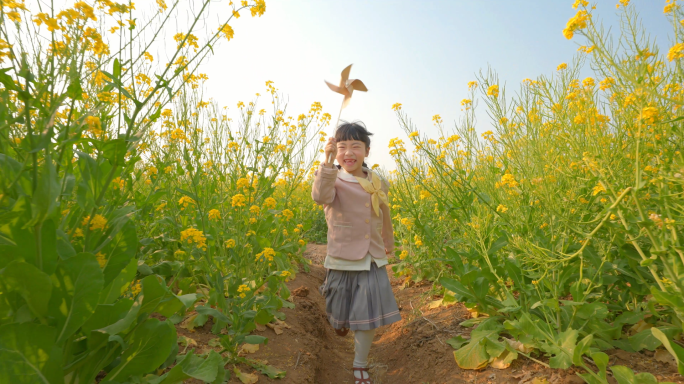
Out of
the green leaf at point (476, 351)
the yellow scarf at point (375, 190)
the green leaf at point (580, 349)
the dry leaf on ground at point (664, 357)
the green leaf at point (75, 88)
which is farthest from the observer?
the yellow scarf at point (375, 190)

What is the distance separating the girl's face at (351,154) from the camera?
2863 mm

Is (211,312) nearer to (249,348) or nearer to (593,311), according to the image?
(249,348)

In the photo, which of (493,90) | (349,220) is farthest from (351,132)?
(493,90)

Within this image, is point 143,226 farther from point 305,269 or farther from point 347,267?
point 305,269

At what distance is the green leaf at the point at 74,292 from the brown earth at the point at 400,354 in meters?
1.00

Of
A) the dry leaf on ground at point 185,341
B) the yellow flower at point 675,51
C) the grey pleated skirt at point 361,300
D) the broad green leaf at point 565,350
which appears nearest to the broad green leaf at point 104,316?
the dry leaf on ground at point 185,341

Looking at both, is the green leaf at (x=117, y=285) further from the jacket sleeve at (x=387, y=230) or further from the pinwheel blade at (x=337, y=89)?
the jacket sleeve at (x=387, y=230)

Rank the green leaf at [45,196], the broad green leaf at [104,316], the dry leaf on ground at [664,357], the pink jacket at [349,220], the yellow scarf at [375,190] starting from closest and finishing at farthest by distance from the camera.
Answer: the green leaf at [45,196]
the broad green leaf at [104,316]
the dry leaf on ground at [664,357]
the pink jacket at [349,220]
the yellow scarf at [375,190]

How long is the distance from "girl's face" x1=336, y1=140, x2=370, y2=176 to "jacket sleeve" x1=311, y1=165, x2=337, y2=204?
25 centimetres

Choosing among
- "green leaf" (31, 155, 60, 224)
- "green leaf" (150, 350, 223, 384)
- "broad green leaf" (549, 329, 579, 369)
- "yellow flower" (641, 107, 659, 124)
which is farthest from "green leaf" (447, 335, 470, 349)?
"green leaf" (31, 155, 60, 224)

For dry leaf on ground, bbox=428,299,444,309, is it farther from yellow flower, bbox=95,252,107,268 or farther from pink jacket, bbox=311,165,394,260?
yellow flower, bbox=95,252,107,268

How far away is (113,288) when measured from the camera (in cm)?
147

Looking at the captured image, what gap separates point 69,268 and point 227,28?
119 cm

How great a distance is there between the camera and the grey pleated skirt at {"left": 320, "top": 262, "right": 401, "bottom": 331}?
2.65 m
